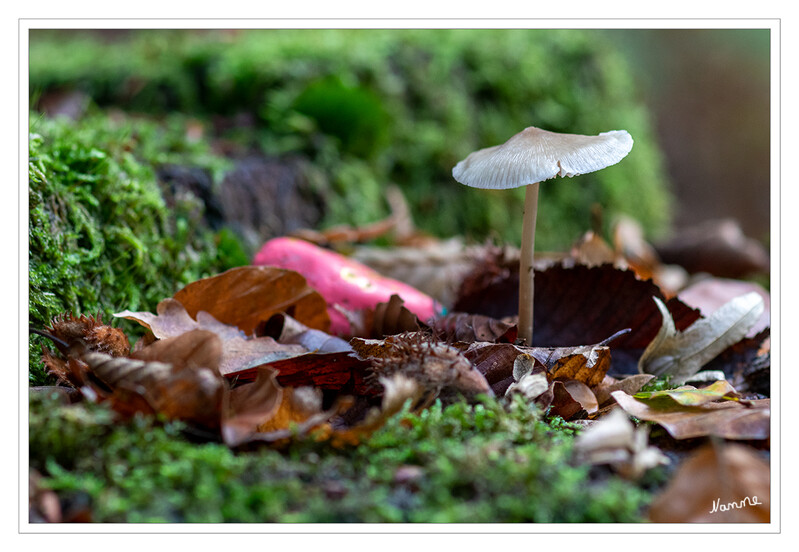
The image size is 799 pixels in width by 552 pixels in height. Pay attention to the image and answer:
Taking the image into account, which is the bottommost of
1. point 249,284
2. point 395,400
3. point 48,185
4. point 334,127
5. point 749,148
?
point 395,400

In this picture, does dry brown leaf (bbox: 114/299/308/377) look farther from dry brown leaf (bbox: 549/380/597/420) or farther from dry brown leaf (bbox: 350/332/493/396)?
dry brown leaf (bbox: 549/380/597/420)

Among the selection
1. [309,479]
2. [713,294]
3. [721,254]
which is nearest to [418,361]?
[309,479]

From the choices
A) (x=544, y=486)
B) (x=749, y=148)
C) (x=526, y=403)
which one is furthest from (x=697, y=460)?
(x=749, y=148)

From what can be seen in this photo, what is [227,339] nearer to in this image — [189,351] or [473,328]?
[189,351]

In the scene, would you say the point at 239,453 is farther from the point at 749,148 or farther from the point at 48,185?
the point at 749,148

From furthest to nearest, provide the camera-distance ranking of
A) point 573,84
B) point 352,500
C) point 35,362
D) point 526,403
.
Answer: point 573,84 → point 35,362 → point 526,403 → point 352,500

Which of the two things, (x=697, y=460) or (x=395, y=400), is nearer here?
(x=697, y=460)

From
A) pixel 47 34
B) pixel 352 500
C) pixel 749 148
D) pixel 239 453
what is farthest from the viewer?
pixel 749 148
